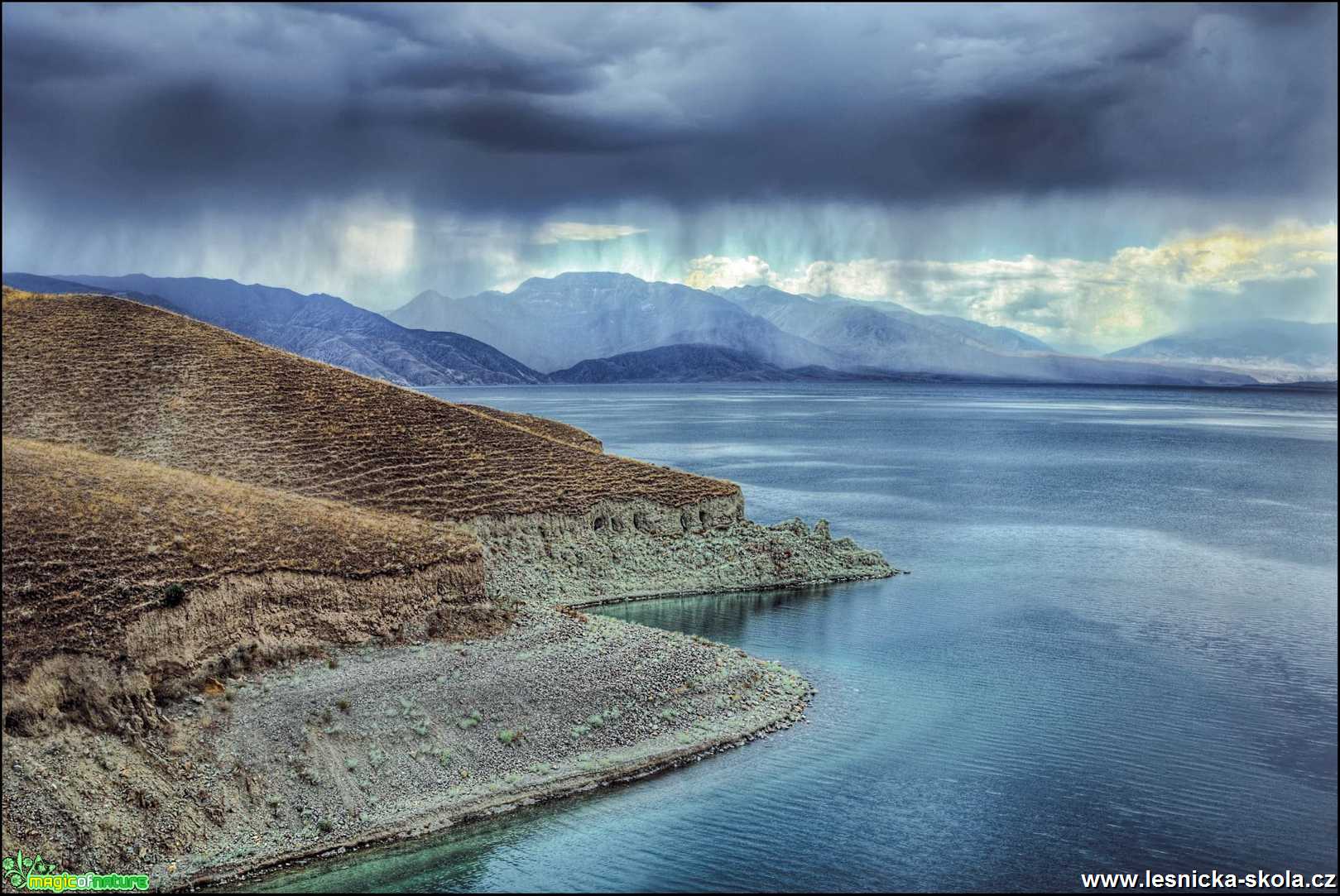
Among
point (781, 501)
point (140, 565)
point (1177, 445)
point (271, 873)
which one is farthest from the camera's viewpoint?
Answer: point (1177, 445)

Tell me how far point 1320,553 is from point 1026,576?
1730 cm

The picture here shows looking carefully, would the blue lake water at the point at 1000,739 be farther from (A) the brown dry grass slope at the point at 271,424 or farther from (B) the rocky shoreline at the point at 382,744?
(A) the brown dry grass slope at the point at 271,424

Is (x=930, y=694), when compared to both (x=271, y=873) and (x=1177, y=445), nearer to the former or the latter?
(x=271, y=873)

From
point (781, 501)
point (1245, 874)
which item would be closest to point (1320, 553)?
point (781, 501)

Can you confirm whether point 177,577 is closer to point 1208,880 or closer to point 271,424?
point 271,424

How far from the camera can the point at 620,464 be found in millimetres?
50312

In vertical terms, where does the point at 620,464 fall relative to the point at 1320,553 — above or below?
above

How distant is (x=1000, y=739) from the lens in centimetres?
2889

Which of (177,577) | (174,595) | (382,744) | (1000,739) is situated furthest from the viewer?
(1000,739)

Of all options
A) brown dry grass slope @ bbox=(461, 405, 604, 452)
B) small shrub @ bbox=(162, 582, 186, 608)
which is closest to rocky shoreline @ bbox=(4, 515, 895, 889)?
small shrub @ bbox=(162, 582, 186, 608)

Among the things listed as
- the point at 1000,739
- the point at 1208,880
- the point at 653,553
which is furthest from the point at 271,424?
the point at 1208,880

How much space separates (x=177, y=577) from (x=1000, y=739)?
23013 mm

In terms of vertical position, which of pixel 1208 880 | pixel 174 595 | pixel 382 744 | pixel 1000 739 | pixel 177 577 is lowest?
pixel 1208 880

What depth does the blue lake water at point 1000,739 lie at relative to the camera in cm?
2161
